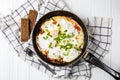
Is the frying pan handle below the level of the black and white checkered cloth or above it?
below

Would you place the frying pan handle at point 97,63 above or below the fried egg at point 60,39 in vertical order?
below

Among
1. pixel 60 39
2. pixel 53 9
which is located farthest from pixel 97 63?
pixel 53 9

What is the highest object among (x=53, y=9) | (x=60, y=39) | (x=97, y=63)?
(x=53, y=9)

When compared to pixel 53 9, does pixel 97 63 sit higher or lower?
lower

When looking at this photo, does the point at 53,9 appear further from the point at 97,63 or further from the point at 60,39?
the point at 97,63

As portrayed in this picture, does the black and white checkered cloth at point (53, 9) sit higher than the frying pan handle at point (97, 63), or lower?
higher

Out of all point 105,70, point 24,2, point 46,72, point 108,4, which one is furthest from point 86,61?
point 24,2

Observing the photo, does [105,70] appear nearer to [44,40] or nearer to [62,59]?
[62,59]

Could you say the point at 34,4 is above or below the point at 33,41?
above
